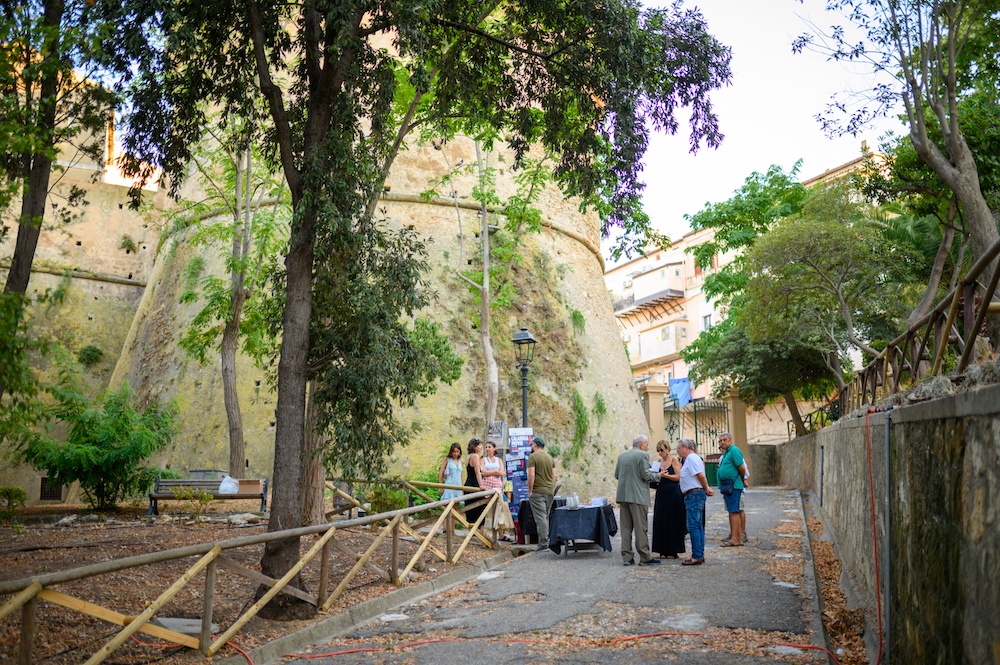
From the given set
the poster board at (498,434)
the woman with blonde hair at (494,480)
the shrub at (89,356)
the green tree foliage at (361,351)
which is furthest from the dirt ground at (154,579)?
the shrub at (89,356)

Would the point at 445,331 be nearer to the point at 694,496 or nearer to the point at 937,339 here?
the point at 694,496

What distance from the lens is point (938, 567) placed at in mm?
3977

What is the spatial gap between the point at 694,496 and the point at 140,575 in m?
6.26

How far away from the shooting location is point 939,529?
399cm

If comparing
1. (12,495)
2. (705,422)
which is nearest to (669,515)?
(12,495)

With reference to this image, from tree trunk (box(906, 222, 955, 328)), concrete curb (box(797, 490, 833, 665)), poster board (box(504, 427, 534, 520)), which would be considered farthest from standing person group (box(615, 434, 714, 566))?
tree trunk (box(906, 222, 955, 328))

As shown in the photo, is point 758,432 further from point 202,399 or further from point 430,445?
point 202,399

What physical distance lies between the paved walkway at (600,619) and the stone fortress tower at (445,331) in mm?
9992

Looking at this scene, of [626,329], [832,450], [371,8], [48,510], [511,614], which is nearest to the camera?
[511,614]

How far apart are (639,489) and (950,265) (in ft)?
41.5

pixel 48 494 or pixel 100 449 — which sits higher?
pixel 100 449

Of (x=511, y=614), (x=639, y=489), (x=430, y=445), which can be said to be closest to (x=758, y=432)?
(x=430, y=445)

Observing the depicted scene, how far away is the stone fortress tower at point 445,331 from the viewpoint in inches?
765

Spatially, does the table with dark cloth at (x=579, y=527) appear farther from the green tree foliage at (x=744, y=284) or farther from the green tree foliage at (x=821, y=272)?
the green tree foliage at (x=744, y=284)
